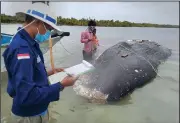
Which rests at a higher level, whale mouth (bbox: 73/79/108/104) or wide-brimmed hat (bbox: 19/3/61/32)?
wide-brimmed hat (bbox: 19/3/61/32)

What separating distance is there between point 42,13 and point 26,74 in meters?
0.70

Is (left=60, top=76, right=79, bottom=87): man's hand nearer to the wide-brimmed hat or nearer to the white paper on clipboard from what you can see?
the white paper on clipboard

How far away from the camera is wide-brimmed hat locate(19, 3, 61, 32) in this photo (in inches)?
115

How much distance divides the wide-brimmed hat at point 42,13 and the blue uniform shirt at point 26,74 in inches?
8.3

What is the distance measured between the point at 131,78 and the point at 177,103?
129 cm

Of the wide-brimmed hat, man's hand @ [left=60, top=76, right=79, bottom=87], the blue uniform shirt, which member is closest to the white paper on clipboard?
man's hand @ [left=60, top=76, right=79, bottom=87]

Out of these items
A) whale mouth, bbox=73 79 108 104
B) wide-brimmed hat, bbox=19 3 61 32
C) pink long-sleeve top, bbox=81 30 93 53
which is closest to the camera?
wide-brimmed hat, bbox=19 3 61 32

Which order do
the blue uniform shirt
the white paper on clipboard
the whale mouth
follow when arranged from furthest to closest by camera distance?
1. the whale mouth
2. the white paper on clipboard
3. the blue uniform shirt

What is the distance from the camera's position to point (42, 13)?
2.94 metres

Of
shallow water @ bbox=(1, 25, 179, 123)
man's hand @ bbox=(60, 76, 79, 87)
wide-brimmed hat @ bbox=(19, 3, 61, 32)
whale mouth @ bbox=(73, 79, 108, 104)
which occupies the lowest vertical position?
shallow water @ bbox=(1, 25, 179, 123)

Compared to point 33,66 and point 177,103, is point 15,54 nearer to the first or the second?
point 33,66

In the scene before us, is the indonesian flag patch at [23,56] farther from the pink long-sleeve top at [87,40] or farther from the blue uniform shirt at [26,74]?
the pink long-sleeve top at [87,40]

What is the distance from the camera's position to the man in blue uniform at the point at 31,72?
2643mm

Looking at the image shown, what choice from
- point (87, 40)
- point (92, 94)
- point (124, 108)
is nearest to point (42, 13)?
point (92, 94)
